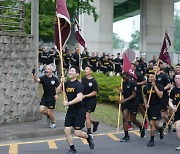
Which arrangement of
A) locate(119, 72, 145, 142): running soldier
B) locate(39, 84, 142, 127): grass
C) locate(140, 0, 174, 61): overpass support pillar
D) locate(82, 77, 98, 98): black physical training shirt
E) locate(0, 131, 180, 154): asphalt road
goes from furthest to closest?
locate(140, 0, 174, 61): overpass support pillar → locate(39, 84, 142, 127): grass → locate(82, 77, 98, 98): black physical training shirt → locate(119, 72, 145, 142): running soldier → locate(0, 131, 180, 154): asphalt road

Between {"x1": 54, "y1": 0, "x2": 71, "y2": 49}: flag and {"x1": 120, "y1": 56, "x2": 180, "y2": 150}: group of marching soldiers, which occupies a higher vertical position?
{"x1": 54, "y1": 0, "x2": 71, "y2": 49}: flag

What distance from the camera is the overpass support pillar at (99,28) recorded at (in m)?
33.6

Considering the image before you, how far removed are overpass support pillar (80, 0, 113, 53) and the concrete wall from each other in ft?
66.3

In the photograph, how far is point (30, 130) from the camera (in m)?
11.9

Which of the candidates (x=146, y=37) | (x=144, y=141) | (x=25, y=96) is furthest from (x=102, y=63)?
(x=144, y=141)

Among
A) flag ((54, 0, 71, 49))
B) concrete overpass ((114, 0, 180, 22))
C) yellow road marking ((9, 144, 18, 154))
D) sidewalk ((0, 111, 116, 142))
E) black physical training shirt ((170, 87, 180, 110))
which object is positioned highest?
concrete overpass ((114, 0, 180, 22))

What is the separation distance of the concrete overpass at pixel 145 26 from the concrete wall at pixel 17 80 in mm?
20373

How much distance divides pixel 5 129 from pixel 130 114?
3.37 metres

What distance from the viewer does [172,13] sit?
38.1 meters

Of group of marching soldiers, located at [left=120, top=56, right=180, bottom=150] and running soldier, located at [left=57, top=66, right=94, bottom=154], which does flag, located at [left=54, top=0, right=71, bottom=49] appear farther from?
group of marching soldiers, located at [left=120, top=56, right=180, bottom=150]

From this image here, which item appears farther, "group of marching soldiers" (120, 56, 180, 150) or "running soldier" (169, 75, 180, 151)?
"group of marching soldiers" (120, 56, 180, 150)

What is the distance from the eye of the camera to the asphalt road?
32.5ft

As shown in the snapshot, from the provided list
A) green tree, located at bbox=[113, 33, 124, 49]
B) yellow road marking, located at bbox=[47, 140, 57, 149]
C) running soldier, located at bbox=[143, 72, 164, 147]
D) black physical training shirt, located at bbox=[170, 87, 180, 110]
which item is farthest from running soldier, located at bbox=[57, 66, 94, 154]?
green tree, located at bbox=[113, 33, 124, 49]

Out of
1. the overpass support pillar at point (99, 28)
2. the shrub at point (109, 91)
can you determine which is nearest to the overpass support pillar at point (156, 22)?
the overpass support pillar at point (99, 28)
